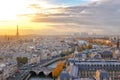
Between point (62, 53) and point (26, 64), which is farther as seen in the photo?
point (62, 53)

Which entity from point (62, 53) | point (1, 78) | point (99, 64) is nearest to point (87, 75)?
point (99, 64)

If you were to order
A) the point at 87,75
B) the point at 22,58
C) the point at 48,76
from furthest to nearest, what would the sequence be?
1. the point at 22,58
2. the point at 48,76
3. the point at 87,75

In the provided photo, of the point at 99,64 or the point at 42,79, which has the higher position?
the point at 99,64

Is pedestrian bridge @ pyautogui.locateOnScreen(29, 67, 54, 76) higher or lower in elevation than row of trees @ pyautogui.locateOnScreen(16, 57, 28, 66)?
lower

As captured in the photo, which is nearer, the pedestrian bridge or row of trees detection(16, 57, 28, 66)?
the pedestrian bridge

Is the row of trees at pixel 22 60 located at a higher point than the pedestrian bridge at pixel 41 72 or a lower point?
higher

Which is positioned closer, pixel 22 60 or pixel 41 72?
pixel 41 72

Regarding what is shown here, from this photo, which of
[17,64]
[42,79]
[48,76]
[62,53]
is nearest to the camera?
[42,79]

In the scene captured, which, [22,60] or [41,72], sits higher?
[22,60]

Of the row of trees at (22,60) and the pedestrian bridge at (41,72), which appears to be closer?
the pedestrian bridge at (41,72)


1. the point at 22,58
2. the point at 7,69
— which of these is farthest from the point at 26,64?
the point at 7,69

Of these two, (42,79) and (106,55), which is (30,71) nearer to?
(42,79)
